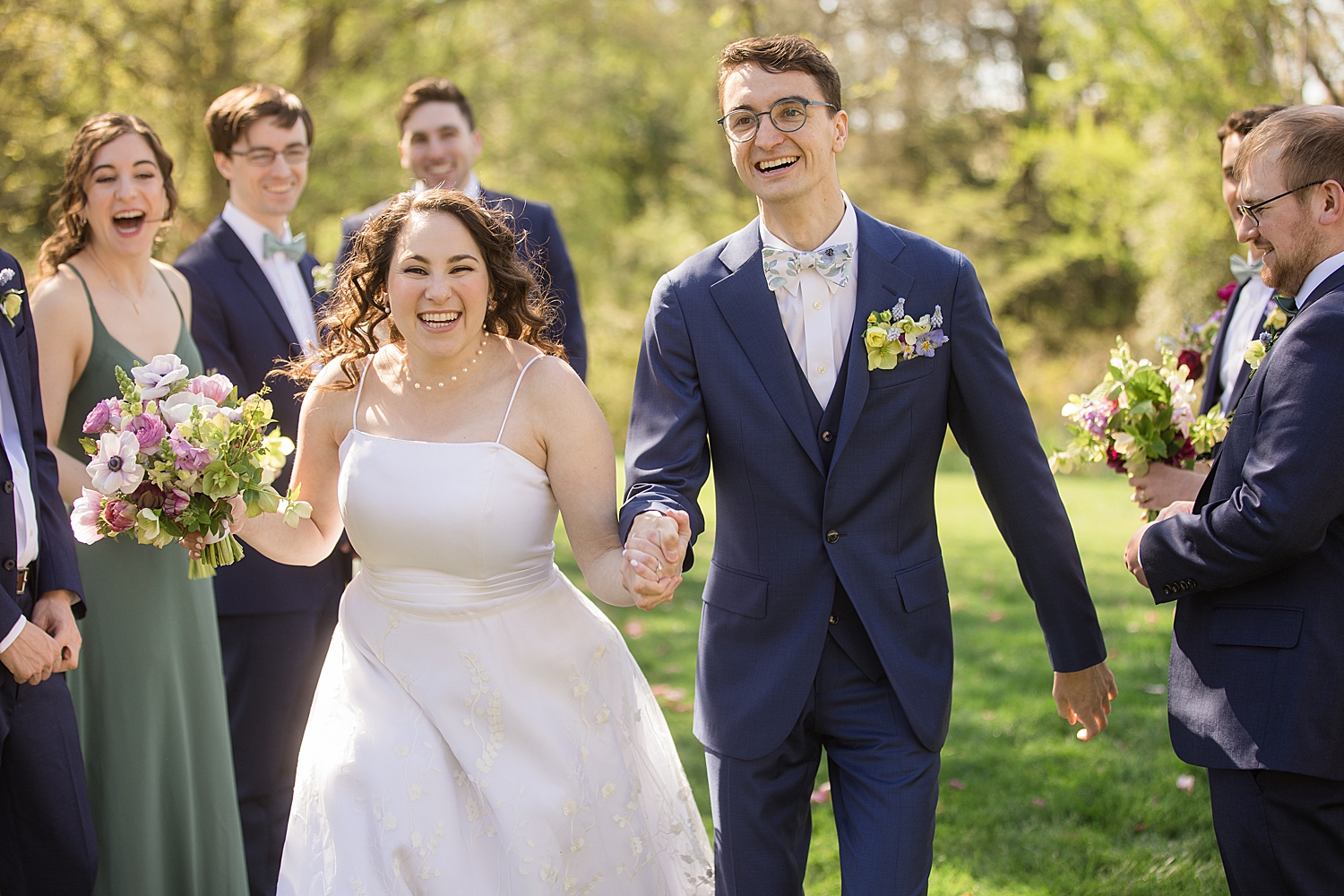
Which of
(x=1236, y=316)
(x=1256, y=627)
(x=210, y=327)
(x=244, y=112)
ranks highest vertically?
(x=244, y=112)

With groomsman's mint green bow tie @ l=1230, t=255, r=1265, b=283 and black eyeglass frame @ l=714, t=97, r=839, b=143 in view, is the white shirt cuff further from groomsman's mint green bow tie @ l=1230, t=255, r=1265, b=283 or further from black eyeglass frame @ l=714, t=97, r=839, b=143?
groomsman's mint green bow tie @ l=1230, t=255, r=1265, b=283

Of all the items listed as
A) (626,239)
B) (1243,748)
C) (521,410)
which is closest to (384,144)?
(626,239)

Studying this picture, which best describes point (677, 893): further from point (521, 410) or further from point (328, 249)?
point (328, 249)

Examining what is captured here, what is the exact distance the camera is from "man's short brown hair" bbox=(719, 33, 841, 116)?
10.5 feet

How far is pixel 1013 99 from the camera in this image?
3031 centimetres

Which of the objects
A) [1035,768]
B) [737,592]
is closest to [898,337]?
[737,592]

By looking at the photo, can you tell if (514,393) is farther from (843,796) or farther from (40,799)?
(40,799)

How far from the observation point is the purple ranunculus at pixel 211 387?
11.6 ft

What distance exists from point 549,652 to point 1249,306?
3.00 m

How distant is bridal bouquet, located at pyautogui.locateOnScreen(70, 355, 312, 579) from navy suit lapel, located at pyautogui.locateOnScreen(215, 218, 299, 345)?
1.46 metres

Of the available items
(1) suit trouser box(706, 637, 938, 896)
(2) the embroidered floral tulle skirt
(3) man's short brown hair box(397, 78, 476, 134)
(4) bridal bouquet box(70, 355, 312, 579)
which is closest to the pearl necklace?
(4) bridal bouquet box(70, 355, 312, 579)

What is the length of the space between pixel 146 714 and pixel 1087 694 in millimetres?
2974

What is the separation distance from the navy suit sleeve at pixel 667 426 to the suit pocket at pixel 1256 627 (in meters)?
1.34

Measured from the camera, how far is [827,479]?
3094 millimetres
